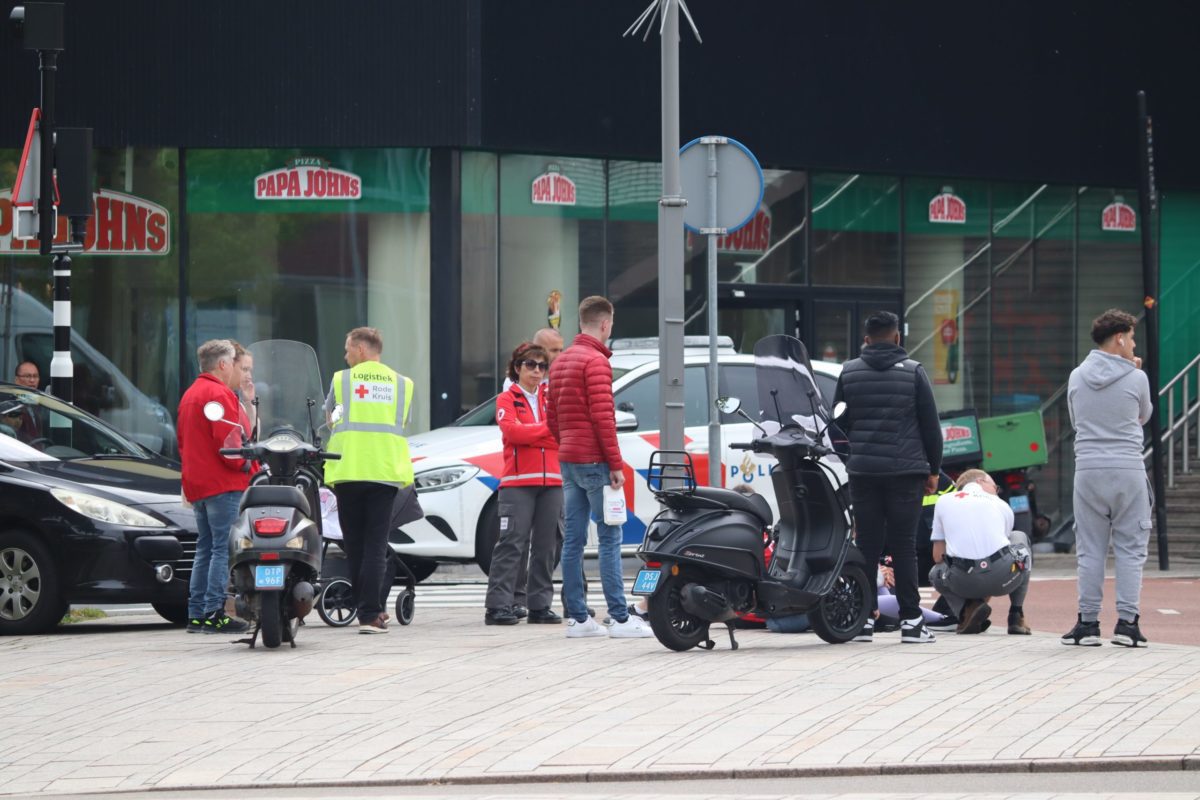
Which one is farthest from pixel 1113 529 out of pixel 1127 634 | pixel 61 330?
A: pixel 61 330

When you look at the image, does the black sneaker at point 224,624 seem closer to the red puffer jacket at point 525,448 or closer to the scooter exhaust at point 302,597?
the scooter exhaust at point 302,597

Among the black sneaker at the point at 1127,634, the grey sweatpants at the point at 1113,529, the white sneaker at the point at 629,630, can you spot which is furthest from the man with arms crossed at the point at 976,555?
the white sneaker at the point at 629,630

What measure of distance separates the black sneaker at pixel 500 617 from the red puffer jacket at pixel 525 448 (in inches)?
30.8

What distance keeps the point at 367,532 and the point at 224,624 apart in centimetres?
106

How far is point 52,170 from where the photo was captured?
605 inches

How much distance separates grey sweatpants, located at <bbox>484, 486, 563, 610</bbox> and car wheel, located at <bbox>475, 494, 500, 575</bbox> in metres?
2.68

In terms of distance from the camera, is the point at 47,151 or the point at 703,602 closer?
the point at 703,602

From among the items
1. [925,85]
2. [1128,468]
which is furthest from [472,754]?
[925,85]

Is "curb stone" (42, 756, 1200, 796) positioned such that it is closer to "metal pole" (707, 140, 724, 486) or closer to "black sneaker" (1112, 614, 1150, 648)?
"black sneaker" (1112, 614, 1150, 648)

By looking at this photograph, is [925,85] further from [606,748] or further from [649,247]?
[606,748]

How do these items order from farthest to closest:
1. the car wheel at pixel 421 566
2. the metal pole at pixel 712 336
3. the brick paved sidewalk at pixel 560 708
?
the car wheel at pixel 421 566, the metal pole at pixel 712 336, the brick paved sidewalk at pixel 560 708

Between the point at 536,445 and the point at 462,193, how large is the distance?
329 inches

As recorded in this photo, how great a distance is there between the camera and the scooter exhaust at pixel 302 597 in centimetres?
1108

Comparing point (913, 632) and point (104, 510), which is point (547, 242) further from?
point (913, 632)
